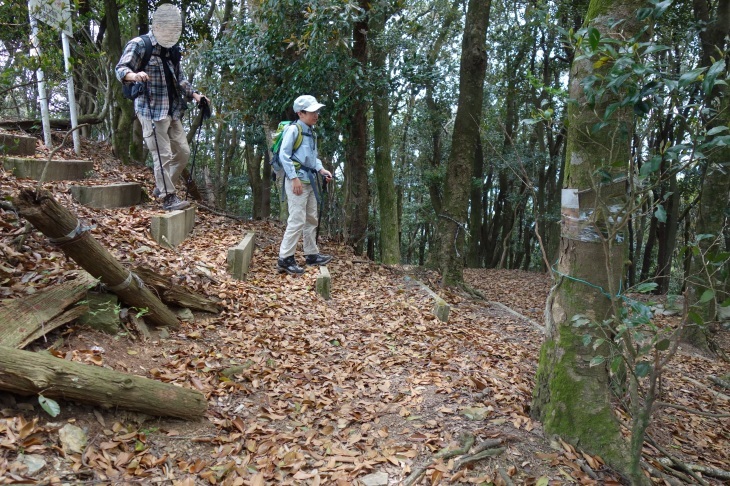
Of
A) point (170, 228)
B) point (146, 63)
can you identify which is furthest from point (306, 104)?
point (170, 228)

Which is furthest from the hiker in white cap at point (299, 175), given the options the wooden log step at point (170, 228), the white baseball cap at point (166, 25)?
the white baseball cap at point (166, 25)

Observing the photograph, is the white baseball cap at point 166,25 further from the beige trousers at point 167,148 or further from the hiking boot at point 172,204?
the hiking boot at point 172,204

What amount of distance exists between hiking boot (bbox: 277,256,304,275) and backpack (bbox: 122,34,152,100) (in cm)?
263

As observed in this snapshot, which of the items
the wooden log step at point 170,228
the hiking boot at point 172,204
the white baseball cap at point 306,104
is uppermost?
the white baseball cap at point 306,104

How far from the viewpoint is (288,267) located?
20.5 feet

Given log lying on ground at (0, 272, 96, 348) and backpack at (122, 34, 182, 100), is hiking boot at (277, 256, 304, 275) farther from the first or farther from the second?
log lying on ground at (0, 272, 96, 348)

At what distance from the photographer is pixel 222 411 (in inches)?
127

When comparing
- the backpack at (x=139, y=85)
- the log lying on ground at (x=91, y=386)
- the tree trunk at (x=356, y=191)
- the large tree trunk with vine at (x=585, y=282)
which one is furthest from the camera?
the tree trunk at (x=356, y=191)

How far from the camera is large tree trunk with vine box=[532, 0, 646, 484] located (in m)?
3.00

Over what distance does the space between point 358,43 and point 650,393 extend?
714cm

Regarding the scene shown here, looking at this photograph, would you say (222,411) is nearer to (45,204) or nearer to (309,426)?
(309,426)

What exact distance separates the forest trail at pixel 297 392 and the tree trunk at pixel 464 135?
5.53 ft

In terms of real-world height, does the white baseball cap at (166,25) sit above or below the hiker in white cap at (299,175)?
above

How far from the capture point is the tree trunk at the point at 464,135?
749 cm
